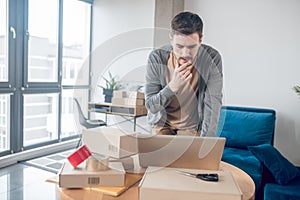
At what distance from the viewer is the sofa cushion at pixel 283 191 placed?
7.20 ft

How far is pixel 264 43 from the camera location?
357 cm

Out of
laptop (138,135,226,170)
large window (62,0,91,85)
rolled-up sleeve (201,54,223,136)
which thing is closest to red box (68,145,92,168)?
laptop (138,135,226,170)

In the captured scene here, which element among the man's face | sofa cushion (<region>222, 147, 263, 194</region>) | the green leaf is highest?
the man's face

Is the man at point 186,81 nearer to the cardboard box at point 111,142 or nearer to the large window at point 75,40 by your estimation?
the cardboard box at point 111,142

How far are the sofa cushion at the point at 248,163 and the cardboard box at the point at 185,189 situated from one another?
179 cm

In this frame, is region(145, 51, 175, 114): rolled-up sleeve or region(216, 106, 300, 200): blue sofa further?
region(216, 106, 300, 200): blue sofa

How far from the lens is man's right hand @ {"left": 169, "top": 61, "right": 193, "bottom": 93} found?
1.42m

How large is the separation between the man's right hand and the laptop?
35cm

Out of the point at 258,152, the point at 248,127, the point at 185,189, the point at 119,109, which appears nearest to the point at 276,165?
the point at 258,152

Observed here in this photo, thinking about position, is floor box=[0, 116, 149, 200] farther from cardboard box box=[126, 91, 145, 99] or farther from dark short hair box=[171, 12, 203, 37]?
dark short hair box=[171, 12, 203, 37]

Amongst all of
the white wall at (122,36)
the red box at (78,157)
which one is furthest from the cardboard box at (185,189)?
the white wall at (122,36)

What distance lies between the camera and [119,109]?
3.96 metres

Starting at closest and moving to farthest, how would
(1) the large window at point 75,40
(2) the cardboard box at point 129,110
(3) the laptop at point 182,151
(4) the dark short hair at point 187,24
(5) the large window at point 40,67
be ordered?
(3) the laptop at point 182,151 < (4) the dark short hair at point 187,24 < (5) the large window at point 40,67 < (2) the cardboard box at point 129,110 < (1) the large window at point 75,40

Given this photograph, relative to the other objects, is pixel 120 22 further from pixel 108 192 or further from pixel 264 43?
pixel 108 192
